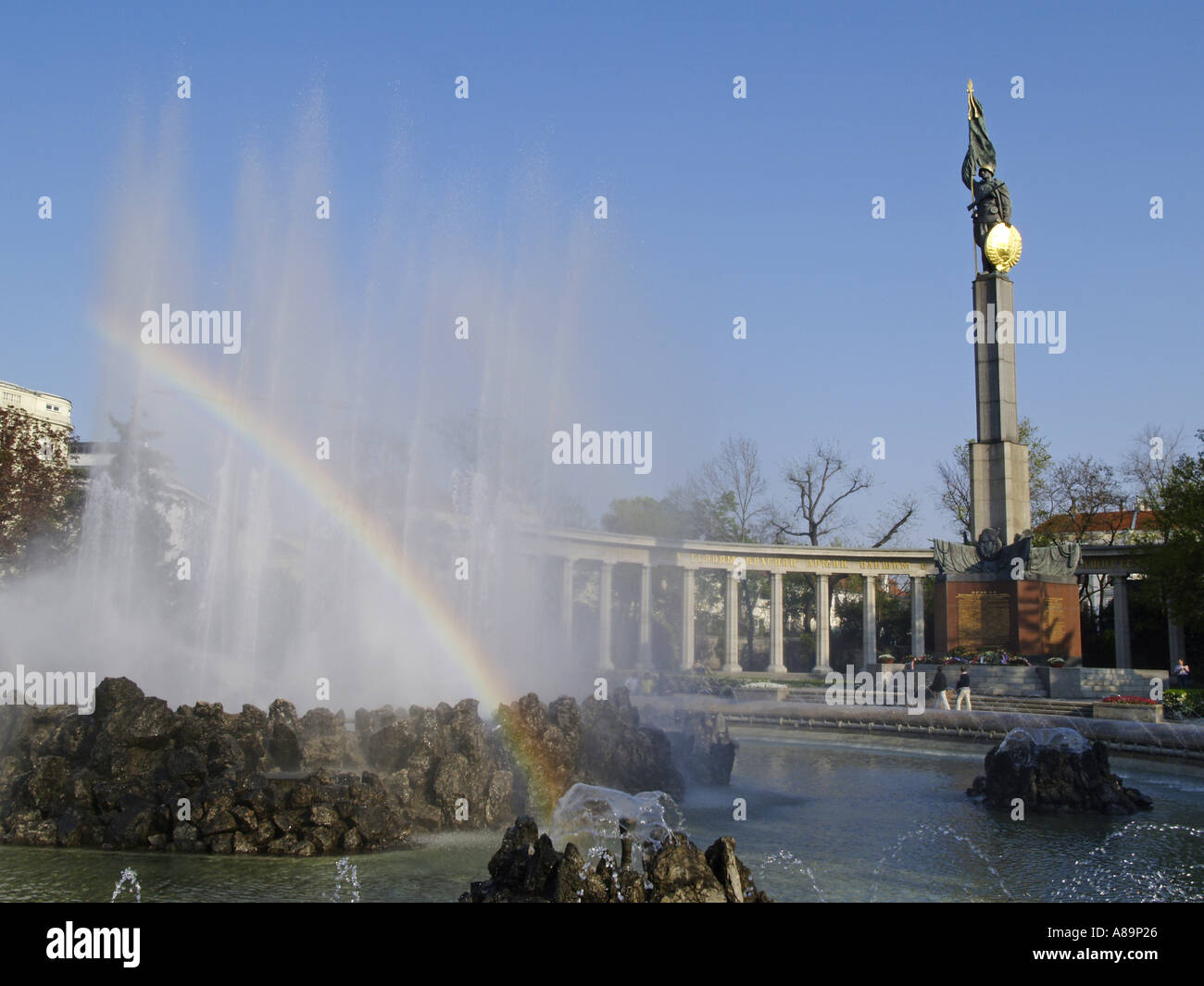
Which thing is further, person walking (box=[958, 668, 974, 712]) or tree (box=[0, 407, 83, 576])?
tree (box=[0, 407, 83, 576])

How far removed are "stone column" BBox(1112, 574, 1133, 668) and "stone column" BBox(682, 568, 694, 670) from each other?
22654mm

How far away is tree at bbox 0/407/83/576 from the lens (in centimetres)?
3772

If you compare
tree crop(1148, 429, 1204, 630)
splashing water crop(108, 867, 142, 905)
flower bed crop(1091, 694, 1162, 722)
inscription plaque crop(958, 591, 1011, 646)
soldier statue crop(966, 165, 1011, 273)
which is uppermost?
soldier statue crop(966, 165, 1011, 273)

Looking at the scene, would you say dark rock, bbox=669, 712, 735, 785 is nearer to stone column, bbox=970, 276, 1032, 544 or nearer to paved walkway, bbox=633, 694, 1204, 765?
paved walkway, bbox=633, 694, 1204, 765

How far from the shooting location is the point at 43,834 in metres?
13.2

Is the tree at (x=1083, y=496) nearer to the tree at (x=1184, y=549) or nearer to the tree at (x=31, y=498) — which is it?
the tree at (x=1184, y=549)

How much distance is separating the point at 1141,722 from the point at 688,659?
119 ft

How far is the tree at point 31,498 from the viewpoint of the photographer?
37.7 m

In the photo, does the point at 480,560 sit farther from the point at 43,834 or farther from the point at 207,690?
the point at 43,834

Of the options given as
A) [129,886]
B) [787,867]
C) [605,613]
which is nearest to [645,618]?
[605,613]

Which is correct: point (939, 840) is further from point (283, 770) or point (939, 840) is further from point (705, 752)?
point (283, 770)

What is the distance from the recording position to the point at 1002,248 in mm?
40594

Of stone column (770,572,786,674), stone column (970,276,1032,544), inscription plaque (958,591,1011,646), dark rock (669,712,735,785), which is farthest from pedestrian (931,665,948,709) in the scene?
stone column (770,572,786,674)

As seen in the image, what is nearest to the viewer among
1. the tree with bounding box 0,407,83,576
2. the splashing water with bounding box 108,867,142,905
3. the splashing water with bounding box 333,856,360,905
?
the splashing water with bounding box 108,867,142,905
